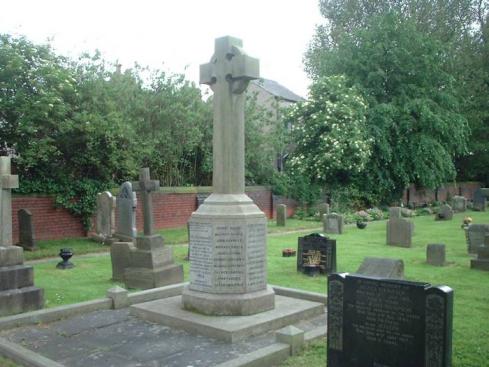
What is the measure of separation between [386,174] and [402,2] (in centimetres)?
1732

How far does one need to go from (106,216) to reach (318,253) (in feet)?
26.9

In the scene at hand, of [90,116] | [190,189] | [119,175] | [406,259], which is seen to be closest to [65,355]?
[406,259]

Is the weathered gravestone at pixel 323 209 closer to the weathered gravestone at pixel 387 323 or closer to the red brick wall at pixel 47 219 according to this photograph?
the red brick wall at pixel 47 219

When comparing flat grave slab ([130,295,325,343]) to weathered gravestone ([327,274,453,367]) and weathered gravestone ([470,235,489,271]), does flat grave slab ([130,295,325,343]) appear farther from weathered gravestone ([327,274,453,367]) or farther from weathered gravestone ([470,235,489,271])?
weathered gravestone ([470,235,489,271])

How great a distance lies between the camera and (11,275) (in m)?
7.33

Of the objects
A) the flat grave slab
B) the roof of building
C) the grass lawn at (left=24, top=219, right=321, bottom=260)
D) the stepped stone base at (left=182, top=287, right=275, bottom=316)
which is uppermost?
the roof of building

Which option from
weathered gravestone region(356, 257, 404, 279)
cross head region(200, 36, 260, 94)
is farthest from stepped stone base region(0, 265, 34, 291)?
weathered gravestone region(356, 257, 404, 279)

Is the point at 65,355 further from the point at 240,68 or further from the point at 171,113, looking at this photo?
the point at 171,113

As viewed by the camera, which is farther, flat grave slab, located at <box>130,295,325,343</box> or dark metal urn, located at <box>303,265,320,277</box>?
dark metal urn, located at <box>303,265,320,277</box>

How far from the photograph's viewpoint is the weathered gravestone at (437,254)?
458 inches

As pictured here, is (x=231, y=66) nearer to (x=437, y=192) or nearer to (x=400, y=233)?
(x=400, y=233)

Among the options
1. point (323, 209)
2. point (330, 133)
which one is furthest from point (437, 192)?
A: point (323, 209)

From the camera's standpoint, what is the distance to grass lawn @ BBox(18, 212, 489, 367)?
5.78 meters

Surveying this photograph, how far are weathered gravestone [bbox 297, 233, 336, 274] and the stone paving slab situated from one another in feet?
11.8
